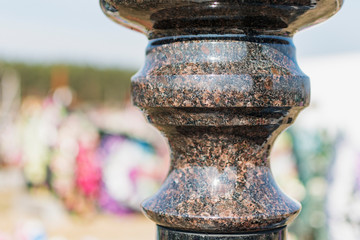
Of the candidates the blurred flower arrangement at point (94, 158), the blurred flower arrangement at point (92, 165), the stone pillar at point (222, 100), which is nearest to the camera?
the stone pillar at point (222, 100)

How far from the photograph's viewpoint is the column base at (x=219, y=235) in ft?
4.42

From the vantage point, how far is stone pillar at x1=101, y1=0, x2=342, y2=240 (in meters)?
1.32

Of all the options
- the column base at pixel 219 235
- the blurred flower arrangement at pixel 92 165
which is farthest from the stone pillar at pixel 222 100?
the blurred flower arrangement at pixel 92 165

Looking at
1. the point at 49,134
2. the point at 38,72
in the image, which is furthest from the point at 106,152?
the point at 38,72

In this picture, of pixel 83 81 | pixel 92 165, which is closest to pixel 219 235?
pixel 92 165

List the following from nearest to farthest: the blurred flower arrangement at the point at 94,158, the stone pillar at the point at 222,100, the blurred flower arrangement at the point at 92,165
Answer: the stone pillar at the point at 222,100
the blurred flower arrangement at the point at 94,158
the blurred flower arrangement at the point at 92,165

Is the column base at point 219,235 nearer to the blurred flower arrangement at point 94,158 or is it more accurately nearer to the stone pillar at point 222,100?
the stone pillar at point 222,100

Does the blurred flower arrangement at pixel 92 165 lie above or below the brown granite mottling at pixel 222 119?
below

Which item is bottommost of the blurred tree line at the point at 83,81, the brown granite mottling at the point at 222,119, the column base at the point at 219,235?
the blurred tree line at the point at 83,81

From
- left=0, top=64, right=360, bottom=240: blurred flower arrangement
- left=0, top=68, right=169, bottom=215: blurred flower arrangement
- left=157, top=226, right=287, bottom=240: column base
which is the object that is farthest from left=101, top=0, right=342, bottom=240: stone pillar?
left=0, top=68, right=169, bottom=215: blurred flower arrangement

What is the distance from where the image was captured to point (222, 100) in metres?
1.30

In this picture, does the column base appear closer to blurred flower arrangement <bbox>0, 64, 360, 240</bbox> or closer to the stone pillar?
the stone pillar

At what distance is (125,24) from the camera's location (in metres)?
1.58

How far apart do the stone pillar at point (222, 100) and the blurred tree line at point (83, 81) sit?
34281 millimetres
